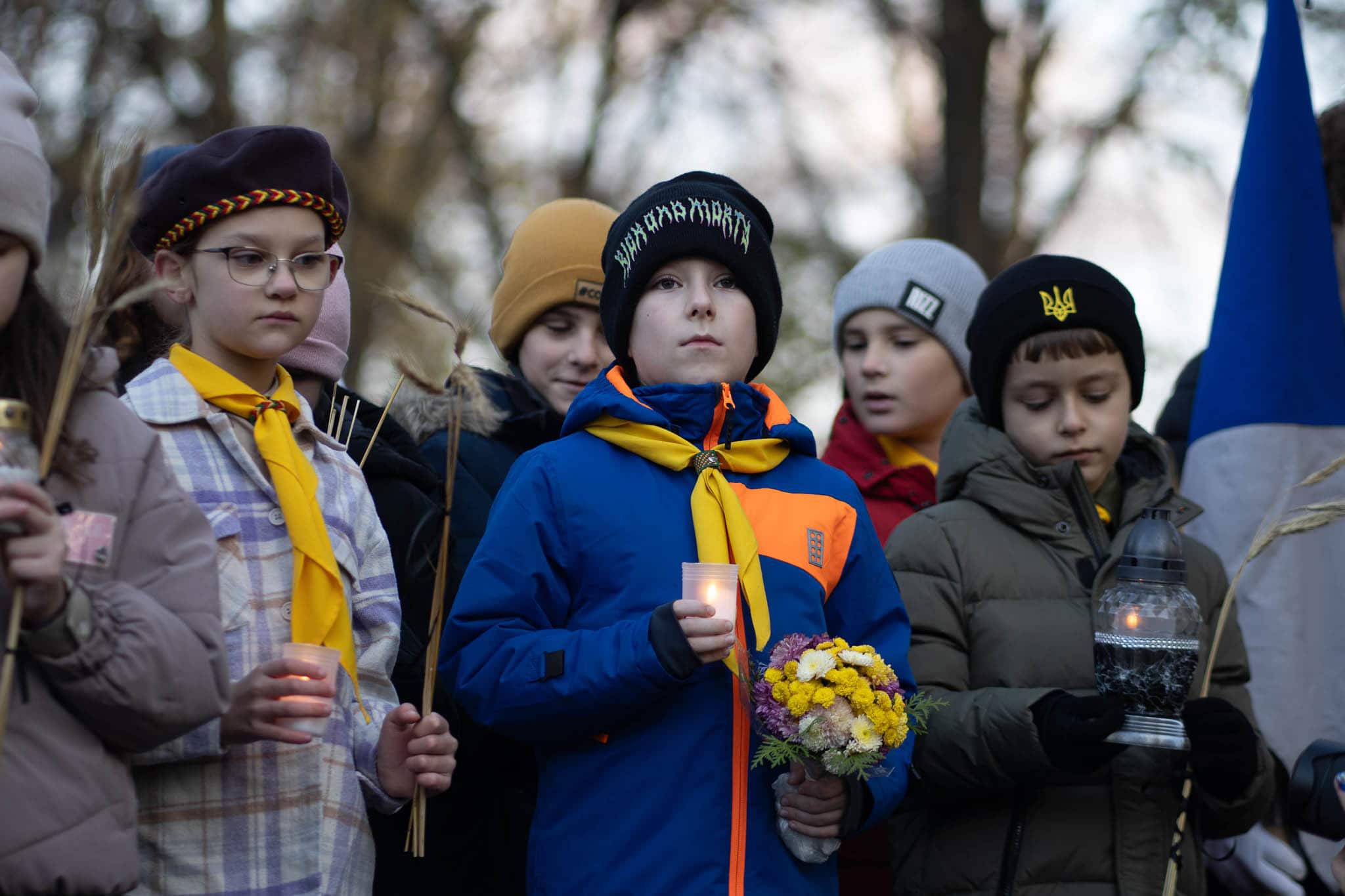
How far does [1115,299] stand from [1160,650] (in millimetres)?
1202

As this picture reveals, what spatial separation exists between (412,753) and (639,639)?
546 mm

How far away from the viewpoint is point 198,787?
2.93 m

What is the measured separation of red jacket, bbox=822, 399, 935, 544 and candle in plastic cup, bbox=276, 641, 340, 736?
96.3 inches

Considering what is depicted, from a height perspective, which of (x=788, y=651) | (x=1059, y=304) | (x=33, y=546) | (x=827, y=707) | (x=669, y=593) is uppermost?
(x=1059, y=304)

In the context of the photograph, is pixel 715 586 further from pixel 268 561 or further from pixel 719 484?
pixel 268 561

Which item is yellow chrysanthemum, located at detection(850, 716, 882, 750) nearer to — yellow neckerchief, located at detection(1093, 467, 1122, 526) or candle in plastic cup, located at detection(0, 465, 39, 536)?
yellow neckerchief, located at detection(1093, 467, 1122, 526)

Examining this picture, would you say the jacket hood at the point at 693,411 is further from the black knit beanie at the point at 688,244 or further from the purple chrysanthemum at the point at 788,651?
the purple chrysanthemum at the point at 788,651

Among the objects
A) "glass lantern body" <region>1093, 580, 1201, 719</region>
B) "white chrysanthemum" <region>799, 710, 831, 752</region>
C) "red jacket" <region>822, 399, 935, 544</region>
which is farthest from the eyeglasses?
"red jacket" <region>822, 399, 935, 544</region>

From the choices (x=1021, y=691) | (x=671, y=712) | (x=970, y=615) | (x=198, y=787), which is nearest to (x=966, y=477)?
(x=970, y=615)

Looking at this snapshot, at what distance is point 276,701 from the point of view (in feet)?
9.11

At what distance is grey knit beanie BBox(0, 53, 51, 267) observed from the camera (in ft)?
8.43

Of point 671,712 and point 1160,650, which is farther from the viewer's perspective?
point 1160,650

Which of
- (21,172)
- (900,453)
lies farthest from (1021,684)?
(21,172)

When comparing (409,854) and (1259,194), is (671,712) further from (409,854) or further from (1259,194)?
(1259,194)
